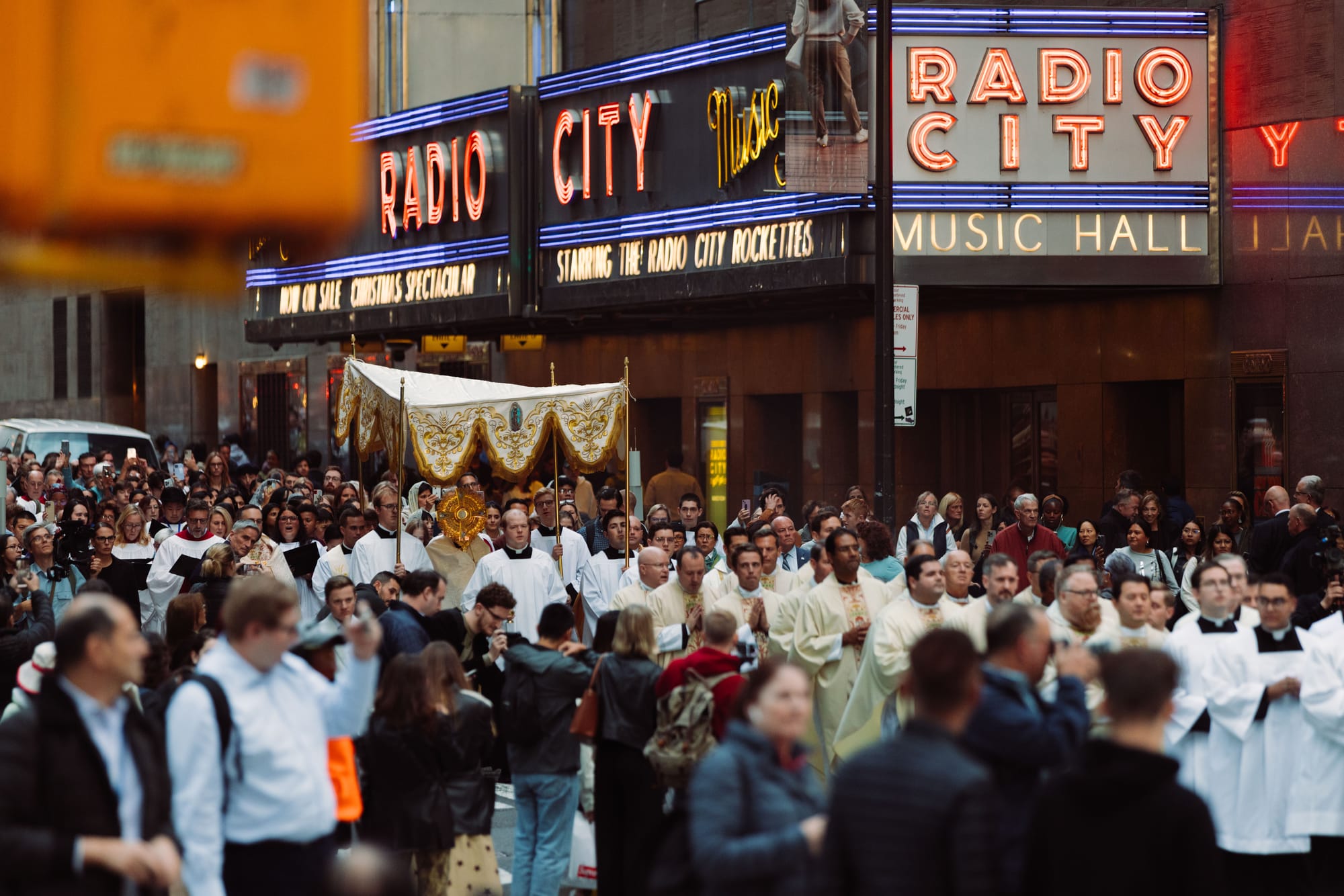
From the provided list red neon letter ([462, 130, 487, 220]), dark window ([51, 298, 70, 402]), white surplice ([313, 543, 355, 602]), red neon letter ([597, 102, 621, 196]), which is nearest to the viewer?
white surplice ([313, 543, 355, 602])

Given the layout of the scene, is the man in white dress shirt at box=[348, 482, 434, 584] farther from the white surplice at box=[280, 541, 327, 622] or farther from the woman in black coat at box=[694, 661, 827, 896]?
the woman in black coat at box=[694, 661, 827, 896]

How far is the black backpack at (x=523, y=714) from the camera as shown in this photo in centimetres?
894

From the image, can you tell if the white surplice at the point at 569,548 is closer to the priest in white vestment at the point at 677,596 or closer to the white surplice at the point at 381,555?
the white surplice at the point at 381,555

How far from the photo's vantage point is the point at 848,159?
18906mm

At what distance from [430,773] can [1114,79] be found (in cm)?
1365

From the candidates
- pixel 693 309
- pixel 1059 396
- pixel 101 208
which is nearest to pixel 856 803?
pixel 101 208

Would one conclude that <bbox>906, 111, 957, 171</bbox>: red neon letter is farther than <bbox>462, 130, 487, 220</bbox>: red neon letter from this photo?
No

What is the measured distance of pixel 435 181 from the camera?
26.5 meters

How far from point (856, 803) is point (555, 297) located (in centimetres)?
1993

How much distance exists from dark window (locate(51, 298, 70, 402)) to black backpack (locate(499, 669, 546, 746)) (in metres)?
41.8


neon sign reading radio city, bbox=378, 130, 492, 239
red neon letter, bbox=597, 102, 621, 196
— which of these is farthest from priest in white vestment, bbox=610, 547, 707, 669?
neon sign reading radio city, bbox=378, 130, 492, 239

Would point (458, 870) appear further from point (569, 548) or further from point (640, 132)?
point (640, 132)

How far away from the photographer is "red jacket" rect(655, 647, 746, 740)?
311 inches

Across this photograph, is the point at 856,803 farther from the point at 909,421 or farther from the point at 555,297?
the point at 555,297
